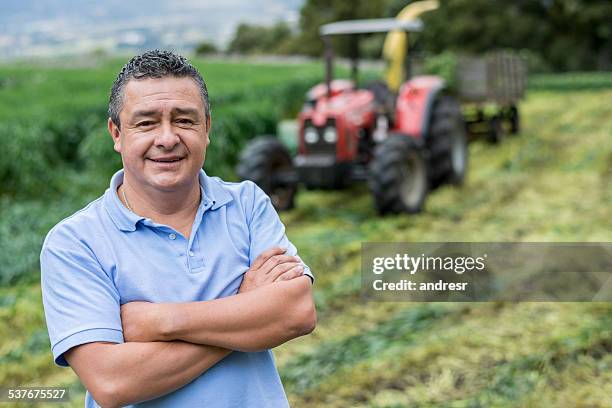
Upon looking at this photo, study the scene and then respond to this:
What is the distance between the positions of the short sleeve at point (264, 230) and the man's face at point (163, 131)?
8.3 inches

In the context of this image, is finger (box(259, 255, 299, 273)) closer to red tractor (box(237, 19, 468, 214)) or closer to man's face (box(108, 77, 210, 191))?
man's face (box(108, 77, 210, 191))

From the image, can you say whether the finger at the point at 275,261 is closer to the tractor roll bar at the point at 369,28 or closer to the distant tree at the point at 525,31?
the tractor roll bar at the point at 369,28

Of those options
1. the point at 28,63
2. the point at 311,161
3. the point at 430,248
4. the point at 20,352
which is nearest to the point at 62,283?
the point at 20,352

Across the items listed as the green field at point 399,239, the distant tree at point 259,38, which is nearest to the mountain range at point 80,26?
the green field at point 399,239

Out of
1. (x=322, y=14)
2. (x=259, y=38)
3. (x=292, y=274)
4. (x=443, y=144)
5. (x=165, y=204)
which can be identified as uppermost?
(x=165, y=204)

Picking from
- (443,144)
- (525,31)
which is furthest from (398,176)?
(525,31)

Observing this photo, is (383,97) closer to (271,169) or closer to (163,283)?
(271,169)

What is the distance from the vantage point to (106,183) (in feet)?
27.1

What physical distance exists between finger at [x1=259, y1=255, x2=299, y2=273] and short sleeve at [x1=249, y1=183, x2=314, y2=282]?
0.03 metres

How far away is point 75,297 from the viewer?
169cm

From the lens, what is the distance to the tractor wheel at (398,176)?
7309 mm

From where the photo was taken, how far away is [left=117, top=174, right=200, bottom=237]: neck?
70.7 inches

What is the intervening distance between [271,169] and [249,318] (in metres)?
6.10

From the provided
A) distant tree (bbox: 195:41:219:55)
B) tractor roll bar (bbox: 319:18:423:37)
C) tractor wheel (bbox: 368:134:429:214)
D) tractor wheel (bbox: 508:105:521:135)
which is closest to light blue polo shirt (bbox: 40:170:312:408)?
tractor wheel (bbox: 368:134:429:214)
